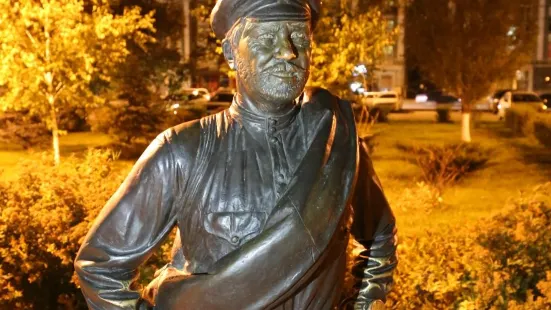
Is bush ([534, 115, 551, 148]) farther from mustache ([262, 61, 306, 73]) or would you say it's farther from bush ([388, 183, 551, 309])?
mustache ([262, 61, 306, 73])

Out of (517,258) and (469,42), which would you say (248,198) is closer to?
(517,258)

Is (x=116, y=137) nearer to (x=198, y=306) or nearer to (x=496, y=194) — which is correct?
(x=496, y=194)

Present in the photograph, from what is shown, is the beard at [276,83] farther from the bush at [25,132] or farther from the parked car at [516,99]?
the parked car at [516,99]

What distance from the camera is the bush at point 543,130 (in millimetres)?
18237

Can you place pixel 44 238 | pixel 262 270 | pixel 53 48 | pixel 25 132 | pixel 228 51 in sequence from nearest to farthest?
1. pixel 262 270
2. pixel 228 51
3. pixel 44 238
4. pixel 53 48
5. pixel 25 132

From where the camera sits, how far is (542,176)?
561 inches

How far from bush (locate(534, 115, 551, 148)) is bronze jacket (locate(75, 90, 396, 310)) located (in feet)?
56.8

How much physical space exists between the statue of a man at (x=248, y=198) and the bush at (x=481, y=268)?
347cm

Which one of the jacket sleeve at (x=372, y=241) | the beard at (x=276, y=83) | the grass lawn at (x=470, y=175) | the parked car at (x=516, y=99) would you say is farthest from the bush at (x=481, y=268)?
the parked car at (x=516, y=99)

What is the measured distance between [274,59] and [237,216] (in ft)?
1.47

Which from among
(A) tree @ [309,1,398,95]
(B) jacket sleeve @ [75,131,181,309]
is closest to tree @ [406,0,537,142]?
(A) tree @ [309,1,398,95]

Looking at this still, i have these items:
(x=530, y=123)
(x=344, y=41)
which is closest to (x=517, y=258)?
(x=344, y=41)

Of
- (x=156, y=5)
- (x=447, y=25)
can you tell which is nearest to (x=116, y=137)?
(x=156, y=5)

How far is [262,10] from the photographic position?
204cm
